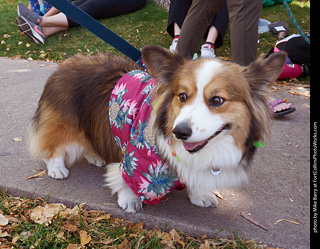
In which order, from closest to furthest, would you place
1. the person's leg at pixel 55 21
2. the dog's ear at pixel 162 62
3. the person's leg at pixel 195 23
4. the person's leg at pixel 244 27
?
the dog's ear at pixel 162 62 → the person's leg at pixel 244 27 → the person's leg at pixel 195 23 → the person's leg at pixel 55 21

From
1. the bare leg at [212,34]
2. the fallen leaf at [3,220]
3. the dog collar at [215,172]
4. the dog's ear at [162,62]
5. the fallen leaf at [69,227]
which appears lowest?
the bare leg at [212,34]

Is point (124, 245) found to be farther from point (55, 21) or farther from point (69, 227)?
point (55, 21)

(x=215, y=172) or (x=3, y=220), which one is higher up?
(x=215, y=172)

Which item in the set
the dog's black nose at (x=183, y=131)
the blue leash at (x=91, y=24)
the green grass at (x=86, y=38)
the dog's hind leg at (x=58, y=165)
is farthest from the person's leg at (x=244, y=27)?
the green grass at (x=86, y=38)

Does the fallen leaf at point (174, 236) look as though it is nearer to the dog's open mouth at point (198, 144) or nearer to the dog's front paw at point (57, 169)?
the dog's open mouth at point (198, 144)

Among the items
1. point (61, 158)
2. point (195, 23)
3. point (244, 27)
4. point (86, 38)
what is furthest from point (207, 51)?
point (61, 158)

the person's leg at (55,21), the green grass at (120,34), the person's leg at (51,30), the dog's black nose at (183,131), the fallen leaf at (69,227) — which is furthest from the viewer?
the person's leg at (51,30)

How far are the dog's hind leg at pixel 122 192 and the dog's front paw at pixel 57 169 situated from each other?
0.42m

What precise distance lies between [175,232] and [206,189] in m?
0.36

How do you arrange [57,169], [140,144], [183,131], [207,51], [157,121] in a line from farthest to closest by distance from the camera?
1. [207,51]
2. [57,169]
3. [140,144]
4. [157,121]
5. [183,131]

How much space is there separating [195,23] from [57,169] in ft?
6.40

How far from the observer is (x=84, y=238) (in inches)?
84.8

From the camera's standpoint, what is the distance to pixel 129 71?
2.69 meters

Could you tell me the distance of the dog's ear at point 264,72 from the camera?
1.95 metres
